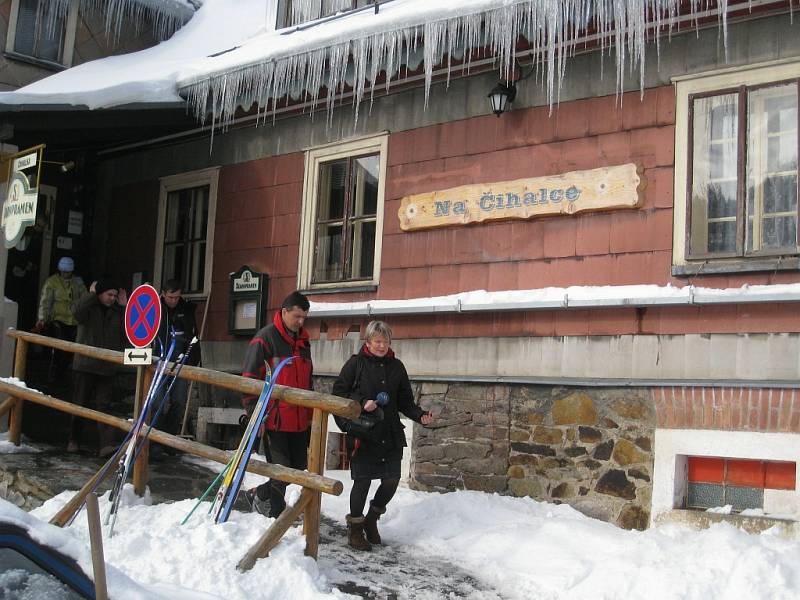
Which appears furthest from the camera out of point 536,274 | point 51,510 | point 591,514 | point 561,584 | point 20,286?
point 20,286

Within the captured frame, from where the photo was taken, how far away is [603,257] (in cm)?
751

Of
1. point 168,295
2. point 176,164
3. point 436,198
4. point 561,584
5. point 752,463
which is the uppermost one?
point 176,164

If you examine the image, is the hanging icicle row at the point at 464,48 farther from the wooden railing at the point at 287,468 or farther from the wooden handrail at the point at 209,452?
the wooden handrail at the point at 209,452

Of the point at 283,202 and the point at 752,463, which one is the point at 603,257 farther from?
the point at 283,202

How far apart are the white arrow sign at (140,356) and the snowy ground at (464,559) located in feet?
3.37

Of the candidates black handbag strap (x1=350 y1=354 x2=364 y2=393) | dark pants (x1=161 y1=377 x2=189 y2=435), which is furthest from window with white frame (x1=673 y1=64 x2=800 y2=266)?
dark pants (x1=161 y1=377 x2=189 y2=435)

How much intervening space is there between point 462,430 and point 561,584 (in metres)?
2.62

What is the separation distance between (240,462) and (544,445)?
2950mm

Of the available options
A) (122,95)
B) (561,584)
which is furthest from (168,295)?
(561,584)

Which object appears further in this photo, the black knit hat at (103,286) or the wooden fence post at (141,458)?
the black knit hat at (103,286)

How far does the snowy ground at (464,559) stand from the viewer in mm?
5137

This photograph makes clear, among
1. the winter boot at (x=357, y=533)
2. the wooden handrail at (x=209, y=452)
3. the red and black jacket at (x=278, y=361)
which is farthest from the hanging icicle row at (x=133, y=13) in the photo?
the winter boot at (x=357, y=533)

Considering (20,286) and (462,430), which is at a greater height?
(20,286)

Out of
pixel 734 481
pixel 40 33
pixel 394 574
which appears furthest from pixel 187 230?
pixel 734 481
